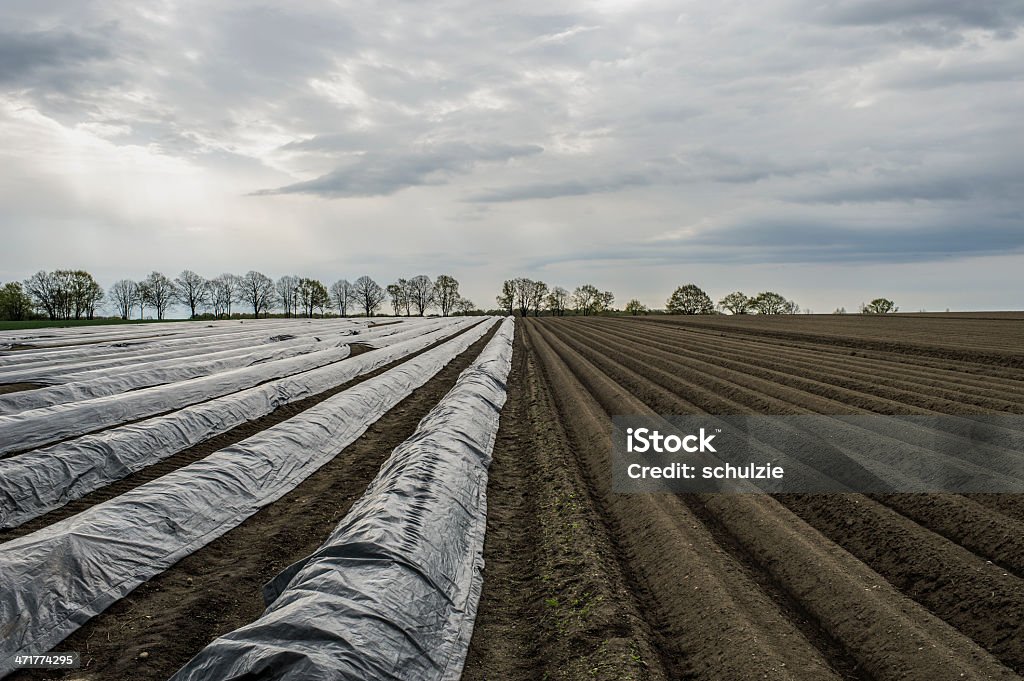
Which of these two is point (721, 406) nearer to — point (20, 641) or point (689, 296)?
point (20, 641)

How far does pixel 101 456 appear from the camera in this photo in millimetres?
7312

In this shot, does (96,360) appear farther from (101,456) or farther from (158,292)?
(158,292)

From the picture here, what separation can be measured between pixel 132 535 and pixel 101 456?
2666 millimetres

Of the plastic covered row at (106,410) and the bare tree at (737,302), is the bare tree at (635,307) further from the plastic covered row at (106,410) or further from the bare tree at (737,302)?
the plastic covered row at (106,410)

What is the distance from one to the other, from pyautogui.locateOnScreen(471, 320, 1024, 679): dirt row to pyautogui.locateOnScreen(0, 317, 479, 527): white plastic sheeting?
5030mm

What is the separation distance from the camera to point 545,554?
5508 mm

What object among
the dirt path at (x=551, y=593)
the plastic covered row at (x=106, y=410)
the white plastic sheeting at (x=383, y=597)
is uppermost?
the plastic covered row at (x=106, y=410)

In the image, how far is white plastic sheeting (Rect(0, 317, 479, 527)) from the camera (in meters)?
6.41

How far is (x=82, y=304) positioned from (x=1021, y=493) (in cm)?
7940

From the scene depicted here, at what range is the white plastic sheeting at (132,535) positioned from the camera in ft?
14.0

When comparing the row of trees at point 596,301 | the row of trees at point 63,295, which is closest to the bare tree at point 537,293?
the row of trees at point 596,301

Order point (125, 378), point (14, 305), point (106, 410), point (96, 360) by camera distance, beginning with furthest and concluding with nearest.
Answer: point (14, 305) → point (96, 360) → point (125, 378) → point (106, 410)

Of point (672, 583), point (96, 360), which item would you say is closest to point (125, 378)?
point (96, 360)

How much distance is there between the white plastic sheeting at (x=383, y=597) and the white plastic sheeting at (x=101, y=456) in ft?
11.3
